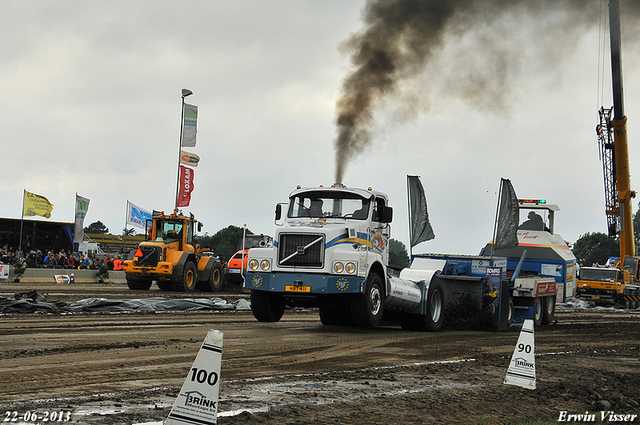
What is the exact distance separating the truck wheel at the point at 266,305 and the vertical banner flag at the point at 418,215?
4.81 metres

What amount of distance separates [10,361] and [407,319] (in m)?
8.90

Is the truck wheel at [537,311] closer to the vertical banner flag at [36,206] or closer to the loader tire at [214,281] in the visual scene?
the loader tire at [214,281]

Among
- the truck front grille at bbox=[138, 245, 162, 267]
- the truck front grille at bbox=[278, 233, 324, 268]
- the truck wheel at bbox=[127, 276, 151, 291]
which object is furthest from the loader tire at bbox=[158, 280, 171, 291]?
the truck front grille at bbox=[278, 233, 324, 268]

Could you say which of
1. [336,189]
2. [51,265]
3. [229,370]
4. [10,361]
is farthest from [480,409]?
[51,265]

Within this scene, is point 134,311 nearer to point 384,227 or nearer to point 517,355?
point 384,227

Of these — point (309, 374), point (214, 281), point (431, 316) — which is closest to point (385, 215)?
point (431, 316)

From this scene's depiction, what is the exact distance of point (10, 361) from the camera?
8.01m

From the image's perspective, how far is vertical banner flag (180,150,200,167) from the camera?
122 ft

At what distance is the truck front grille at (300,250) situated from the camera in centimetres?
1301

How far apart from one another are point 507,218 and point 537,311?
2.55 metres

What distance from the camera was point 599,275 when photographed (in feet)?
114

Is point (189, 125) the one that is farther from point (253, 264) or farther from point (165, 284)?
point (253, 264)

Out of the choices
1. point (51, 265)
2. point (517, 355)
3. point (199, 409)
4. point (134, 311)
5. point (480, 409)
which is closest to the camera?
point (199, 409)

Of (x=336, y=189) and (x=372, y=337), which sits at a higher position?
(x=336, y=189)
